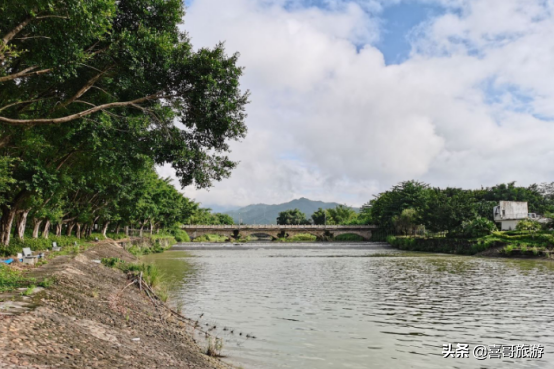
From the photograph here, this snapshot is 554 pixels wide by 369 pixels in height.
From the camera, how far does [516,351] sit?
13453 mm

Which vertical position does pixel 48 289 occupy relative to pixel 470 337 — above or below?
above

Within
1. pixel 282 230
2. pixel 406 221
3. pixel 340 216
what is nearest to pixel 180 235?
pixel 282 230

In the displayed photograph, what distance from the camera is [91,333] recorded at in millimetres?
10461

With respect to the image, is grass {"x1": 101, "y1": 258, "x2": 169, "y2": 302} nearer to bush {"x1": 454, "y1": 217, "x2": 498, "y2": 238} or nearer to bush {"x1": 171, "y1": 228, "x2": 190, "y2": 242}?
bush {"x1": 454, "y1": 217, "x2": 498, "y2": 238}

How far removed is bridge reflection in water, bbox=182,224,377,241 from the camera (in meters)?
129

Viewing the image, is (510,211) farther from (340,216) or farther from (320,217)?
(320,217)

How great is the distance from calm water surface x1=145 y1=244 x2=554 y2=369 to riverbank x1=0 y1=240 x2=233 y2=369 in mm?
2137

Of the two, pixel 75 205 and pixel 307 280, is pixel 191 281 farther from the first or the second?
pixel 75 205

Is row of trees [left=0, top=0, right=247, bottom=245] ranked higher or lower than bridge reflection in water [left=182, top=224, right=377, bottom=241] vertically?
higher

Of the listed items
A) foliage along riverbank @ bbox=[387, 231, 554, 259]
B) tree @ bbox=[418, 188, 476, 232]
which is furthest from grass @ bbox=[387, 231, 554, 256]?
tree @ bbox=[418, 188, 476, 232]

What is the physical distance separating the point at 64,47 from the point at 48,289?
829cm

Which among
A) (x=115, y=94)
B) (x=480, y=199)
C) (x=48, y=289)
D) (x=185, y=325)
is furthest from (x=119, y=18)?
(x=480, y=199)

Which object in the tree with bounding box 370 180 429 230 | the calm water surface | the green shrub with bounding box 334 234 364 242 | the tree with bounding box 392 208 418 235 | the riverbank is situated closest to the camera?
the riverbank

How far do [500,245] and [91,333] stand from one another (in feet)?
206
